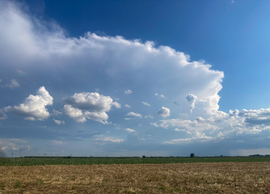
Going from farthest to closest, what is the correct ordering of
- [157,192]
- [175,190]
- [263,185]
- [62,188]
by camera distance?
[263,185] < [62,188] < [175,190] < [157,192]

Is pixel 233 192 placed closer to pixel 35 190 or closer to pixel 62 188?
pixel 62 188

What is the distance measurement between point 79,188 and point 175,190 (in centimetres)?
964

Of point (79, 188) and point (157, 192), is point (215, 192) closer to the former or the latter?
point (157, 192)

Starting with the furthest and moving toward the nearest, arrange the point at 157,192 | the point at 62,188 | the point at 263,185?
the point at 263,185, the point at 62,188, the point at 157,192

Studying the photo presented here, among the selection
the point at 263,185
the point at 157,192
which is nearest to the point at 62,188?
the point at 157,192

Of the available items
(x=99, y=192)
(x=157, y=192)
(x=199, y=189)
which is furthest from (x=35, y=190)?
(x=199, y=189)

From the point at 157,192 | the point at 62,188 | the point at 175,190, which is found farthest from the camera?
the point at 62,188

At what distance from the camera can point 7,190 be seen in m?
16.1

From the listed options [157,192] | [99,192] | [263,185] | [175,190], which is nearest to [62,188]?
[99,192]

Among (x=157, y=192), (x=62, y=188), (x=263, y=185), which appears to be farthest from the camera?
(x=263, y=185)

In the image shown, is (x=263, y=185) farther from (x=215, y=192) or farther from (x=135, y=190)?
(x=135, y=190)

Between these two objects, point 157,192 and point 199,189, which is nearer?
point 157,192

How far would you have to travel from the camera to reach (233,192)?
1559 centimetres

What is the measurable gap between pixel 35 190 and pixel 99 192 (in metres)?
6.54
